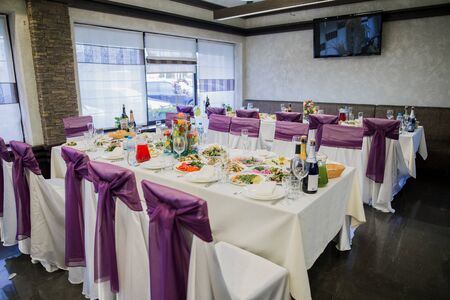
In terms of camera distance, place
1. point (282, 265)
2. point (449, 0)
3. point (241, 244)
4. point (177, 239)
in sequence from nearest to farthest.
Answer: point (177, 239) < point (282, 265) < point (241, 244) < point (449, 0)

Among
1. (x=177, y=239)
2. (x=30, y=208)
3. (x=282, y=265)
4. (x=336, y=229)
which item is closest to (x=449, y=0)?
(x=336, y=229)

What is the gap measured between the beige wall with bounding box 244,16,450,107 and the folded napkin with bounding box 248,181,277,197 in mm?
5034

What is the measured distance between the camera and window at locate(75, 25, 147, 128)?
16.4 feet

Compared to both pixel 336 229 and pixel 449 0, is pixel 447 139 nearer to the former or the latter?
pixel 449 0

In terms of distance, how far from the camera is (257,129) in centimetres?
396

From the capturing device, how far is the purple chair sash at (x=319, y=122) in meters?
4.07

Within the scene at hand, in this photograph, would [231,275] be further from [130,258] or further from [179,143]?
[179,143]

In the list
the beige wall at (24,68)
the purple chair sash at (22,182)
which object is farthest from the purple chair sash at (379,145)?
the beige wall at (24,68)

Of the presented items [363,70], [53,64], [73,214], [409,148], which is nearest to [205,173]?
[73,214]

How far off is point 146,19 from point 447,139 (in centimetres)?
553

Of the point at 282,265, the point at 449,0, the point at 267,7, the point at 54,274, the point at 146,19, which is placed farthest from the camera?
the point at 146,19

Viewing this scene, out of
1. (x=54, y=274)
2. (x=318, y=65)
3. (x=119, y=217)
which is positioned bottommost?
(x=54, y=274)

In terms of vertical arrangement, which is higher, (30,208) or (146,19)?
(146,19)

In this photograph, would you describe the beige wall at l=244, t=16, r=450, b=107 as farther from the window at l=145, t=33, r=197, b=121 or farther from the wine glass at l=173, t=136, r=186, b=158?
the wine glass at l=173, t=136, r=186, b=158
